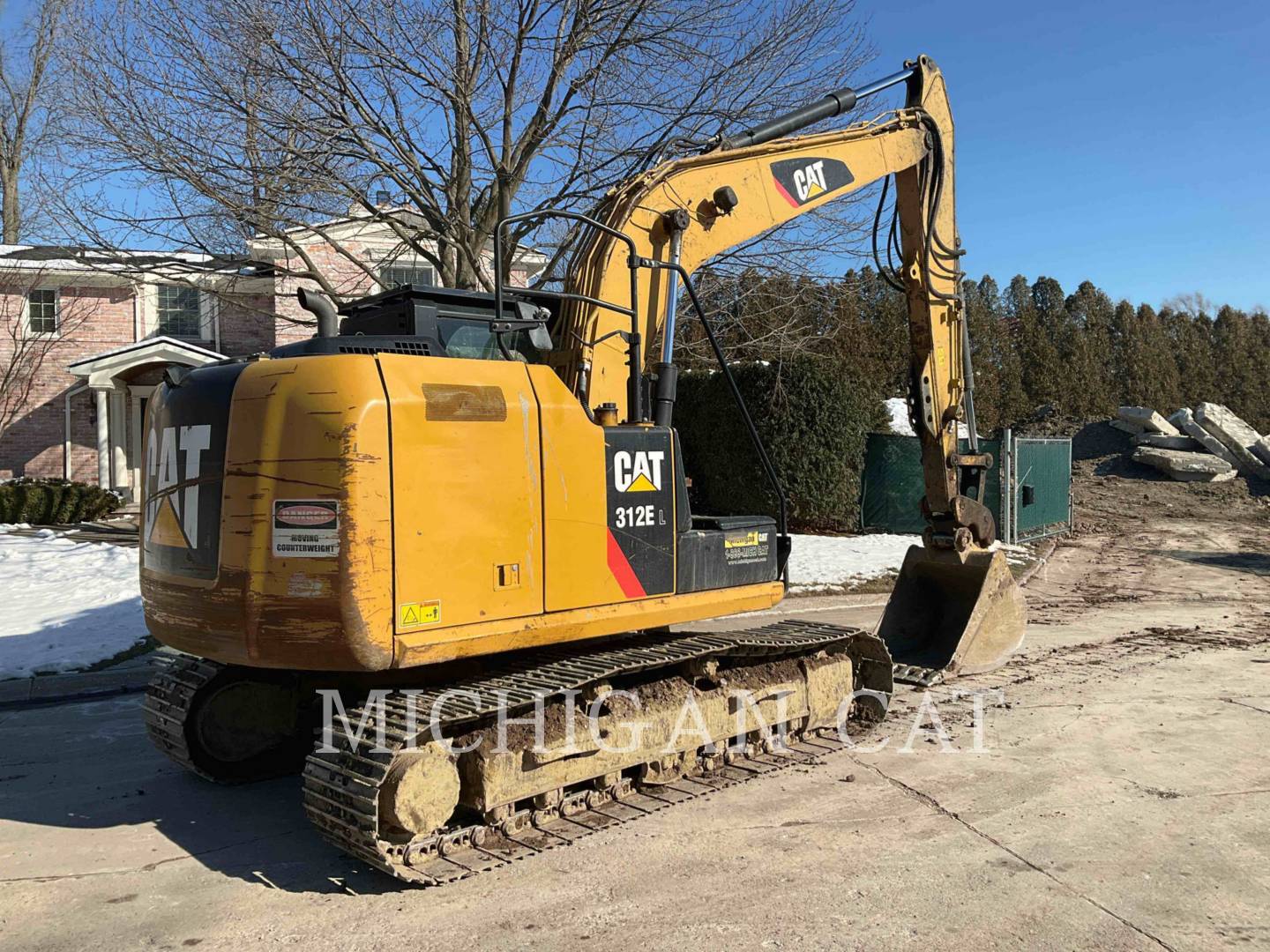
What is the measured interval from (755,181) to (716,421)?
1163 centimetres

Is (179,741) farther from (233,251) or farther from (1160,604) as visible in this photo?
(1160,604)

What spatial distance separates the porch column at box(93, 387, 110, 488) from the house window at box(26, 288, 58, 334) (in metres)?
1.78

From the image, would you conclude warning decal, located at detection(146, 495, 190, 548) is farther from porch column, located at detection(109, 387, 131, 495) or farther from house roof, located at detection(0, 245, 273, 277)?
porch column, located at detection(109, 387, 131, 495)

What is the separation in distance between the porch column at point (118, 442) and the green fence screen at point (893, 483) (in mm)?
15269

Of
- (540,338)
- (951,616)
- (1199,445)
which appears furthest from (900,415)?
(540,338)

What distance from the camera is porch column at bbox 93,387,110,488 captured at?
2047 cm

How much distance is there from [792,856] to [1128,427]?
2601 cm

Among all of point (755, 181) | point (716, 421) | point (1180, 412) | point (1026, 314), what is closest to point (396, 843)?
point (755, 181)

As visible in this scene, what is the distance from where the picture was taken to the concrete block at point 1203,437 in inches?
973

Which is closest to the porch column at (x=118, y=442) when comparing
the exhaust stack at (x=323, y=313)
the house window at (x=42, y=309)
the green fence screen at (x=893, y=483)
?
the house window at (x=42, y=309)

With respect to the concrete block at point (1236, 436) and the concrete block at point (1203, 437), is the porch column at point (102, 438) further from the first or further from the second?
the concrete block at point (1236, 436)

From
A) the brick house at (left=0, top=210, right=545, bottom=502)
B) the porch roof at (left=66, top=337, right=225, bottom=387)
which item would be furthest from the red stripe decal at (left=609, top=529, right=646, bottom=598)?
the porch roof at (left=66, top=337, right=225, bottom=387)

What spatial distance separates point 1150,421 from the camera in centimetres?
2628

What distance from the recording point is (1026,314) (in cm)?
3516
